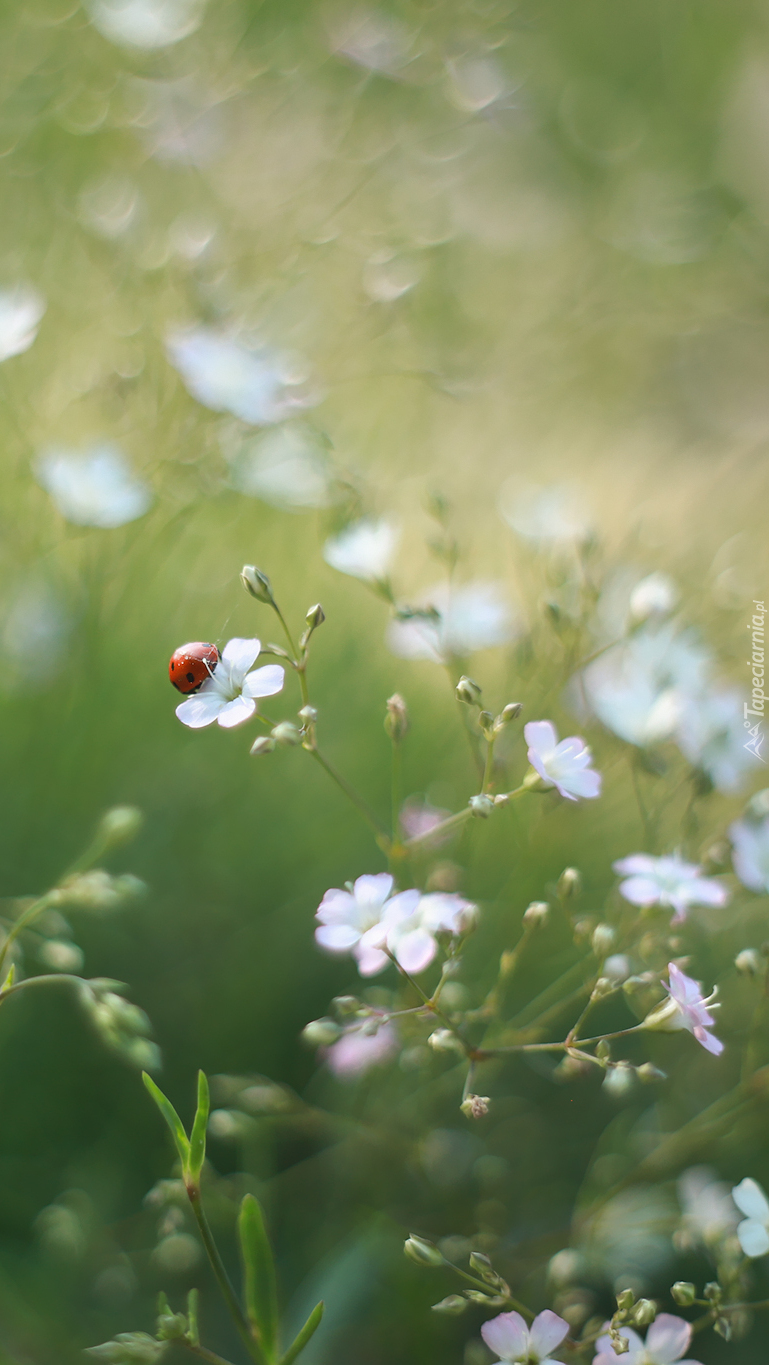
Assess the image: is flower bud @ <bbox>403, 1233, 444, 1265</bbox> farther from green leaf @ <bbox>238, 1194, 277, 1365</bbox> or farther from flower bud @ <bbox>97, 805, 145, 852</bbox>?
flower bud @ <bbox>97, 805, 145, 852</bbox>

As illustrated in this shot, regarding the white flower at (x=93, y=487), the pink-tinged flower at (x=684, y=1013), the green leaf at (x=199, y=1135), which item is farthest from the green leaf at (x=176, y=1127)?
the white flower at (x=93, y=487)

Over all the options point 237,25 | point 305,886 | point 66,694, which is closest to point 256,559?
point 66,694

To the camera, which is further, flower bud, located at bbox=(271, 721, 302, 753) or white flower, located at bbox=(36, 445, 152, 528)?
white flower, located at bbox=(36, 445, 152, 528)

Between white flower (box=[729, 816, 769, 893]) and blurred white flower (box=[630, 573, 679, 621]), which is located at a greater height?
blurred white flower (box=[630, 573, 679, 621])

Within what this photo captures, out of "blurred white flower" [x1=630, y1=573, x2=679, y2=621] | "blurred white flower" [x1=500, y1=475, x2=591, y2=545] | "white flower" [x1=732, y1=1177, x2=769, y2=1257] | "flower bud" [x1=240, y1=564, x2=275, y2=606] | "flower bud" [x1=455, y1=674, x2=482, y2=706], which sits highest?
"flower bud" [x1=240, y1=564, x2=275, y2=606]

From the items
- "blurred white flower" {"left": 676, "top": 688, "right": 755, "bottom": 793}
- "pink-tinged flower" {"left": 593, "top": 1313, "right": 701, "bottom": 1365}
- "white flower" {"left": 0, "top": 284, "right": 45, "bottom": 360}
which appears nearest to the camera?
"pink-tinged flower" {"left": 593, "top": 1313, "right": 701, "bottom": 1365}

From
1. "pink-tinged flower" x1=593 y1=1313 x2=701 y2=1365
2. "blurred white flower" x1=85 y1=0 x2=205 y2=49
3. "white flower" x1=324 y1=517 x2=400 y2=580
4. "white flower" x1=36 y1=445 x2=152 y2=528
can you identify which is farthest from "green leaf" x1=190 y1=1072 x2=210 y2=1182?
"blurred white flower" x1=85 y1=0 x2=205 y2=49

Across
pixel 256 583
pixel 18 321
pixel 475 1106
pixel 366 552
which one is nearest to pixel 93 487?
pixel 18 321
